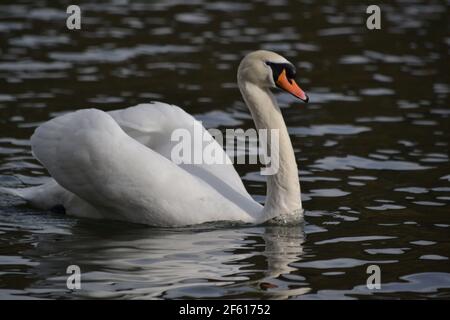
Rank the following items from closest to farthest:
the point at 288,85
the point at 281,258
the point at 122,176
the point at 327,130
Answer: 1. the point at 281,258
2. the point at 122,176
3. the point at 288,85
4. the point at 327,130

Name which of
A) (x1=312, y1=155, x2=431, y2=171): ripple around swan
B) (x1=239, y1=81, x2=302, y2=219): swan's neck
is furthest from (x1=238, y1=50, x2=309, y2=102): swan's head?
(x1=312, y1=155, x2=431, y2=171): ripple around swan

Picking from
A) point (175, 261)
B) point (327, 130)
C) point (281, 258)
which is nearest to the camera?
point (175, 261)

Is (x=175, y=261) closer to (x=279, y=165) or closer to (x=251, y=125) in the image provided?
(x=279, y=165)

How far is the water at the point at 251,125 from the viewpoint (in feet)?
29.3

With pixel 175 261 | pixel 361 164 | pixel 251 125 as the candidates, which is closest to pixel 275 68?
pixel 175 261

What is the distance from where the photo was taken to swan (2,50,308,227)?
9.95m

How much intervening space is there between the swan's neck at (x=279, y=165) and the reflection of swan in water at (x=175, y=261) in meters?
0.20

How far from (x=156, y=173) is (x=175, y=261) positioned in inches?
41.4

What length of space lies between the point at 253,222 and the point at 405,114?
5030 mm

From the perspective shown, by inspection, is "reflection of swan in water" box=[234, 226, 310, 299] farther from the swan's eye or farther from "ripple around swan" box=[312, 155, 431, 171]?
"ripple around swan" box=[312, 155, 431, 171]

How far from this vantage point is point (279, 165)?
34.0ft

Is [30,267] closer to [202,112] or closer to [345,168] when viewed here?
[345,168]

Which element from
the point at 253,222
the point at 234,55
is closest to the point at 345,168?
the point at 253,222

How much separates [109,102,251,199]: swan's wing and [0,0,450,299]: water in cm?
62
